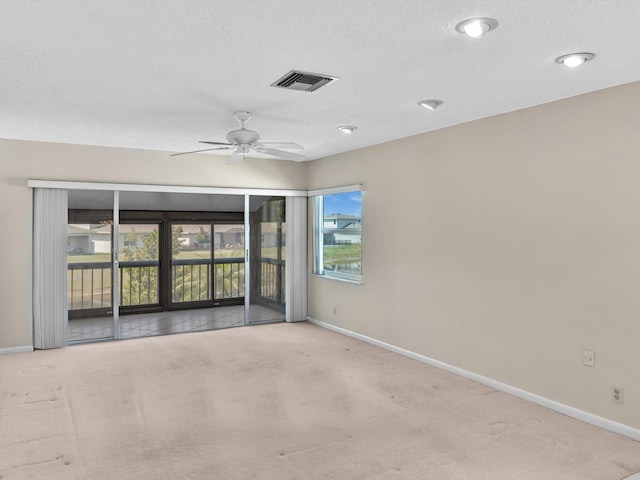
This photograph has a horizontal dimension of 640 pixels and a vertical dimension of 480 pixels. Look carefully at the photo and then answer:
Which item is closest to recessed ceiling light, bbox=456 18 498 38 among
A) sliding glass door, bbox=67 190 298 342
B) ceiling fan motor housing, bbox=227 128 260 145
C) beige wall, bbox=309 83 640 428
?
beige wall, bbox=309 83 640 428

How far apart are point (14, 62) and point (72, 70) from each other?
0.99 ft

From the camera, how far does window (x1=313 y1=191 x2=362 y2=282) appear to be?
602 centimetres

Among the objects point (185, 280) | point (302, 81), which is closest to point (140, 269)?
point (185, 280)

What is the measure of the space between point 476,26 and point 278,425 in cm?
272

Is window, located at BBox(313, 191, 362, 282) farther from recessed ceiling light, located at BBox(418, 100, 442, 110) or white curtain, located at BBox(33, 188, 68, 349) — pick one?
white curtain, located at BBox(33, 188, 68, 349)

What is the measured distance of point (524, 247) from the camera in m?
3.86

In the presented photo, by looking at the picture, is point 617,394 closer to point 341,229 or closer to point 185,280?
point 341,229

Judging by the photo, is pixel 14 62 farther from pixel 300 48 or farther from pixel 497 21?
pixel 497 21

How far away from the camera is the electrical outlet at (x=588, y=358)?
339 centimetres

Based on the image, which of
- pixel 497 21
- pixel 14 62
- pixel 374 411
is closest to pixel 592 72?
pixel 497 21

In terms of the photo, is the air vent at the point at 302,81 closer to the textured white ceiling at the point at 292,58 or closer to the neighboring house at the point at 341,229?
the textured white ceiling at the point at 292,58

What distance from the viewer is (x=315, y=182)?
268 inches

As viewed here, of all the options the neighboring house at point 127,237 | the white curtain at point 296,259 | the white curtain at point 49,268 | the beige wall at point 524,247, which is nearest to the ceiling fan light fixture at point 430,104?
the beige wall at point 524,247

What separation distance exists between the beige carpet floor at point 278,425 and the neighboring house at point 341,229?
165 centimetres
